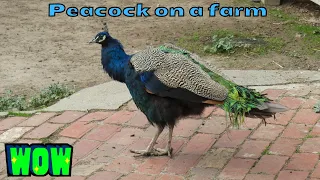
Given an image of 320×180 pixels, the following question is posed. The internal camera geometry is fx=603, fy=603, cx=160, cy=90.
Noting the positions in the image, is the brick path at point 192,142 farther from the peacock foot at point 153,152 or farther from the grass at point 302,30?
the grass at point 302,30

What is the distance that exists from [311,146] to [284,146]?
19 centimetres

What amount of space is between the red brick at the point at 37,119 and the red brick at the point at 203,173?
155 centimetres

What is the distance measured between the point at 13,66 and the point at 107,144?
8.02 feet

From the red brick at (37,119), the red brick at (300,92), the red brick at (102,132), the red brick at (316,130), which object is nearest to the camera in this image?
the red brick at (316,130)

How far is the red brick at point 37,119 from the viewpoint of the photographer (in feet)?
16.4

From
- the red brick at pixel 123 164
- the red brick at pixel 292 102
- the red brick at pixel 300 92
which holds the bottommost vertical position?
the red brick at pixel 123 164

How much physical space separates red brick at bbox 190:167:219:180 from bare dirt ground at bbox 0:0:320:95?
7.15ft

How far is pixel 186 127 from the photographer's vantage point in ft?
15.8

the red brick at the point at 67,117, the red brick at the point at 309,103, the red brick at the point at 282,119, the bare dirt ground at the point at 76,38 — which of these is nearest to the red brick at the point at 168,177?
the red brick at the point at 282,119

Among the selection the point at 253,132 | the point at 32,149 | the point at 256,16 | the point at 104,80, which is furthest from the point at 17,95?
the point at 256,16

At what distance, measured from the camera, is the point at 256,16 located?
809 centimetres

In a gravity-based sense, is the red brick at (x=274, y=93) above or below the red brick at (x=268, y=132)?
above

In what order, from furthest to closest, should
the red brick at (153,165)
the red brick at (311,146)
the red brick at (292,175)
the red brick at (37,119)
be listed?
the red brick at (37,119) → the red brick at (311,146) → the red brick at (153,165) → the red brick at (292,175)

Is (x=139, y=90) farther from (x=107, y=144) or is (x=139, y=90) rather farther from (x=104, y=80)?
(x=104, y=80)
